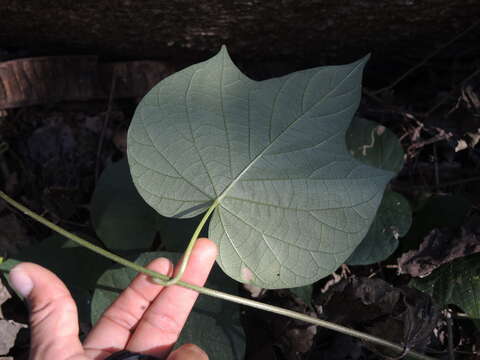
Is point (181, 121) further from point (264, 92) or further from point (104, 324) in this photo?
point (104, 324)

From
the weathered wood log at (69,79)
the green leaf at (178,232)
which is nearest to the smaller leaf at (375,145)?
the green leaf at (178,232)

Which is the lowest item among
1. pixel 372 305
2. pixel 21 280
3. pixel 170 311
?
pixel 372 305

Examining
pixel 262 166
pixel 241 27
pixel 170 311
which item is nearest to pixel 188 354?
pixel 170 311

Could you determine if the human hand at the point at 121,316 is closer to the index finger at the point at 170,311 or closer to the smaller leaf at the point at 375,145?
Result: the index finger at the point at 170,311

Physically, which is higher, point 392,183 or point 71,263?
point 392,183

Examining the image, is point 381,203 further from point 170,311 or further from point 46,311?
point 46,311

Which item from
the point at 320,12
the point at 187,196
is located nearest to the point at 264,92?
the point at 187,196

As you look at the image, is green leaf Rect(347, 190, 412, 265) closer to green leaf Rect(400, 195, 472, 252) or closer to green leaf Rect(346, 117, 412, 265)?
green leaf Rect(346, 117, 412, 265)
